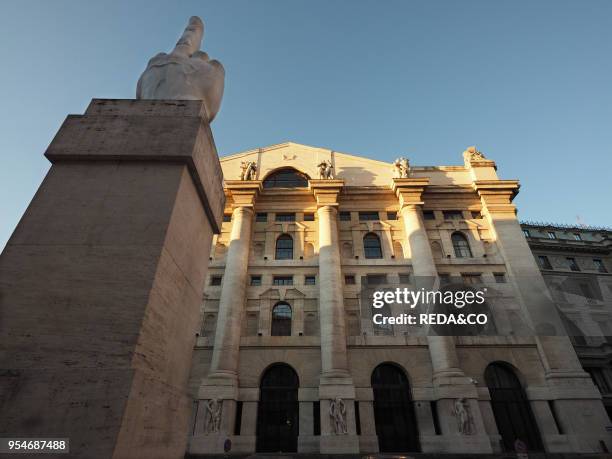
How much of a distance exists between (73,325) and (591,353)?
3774 cm

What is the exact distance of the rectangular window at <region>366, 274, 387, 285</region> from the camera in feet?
83.7

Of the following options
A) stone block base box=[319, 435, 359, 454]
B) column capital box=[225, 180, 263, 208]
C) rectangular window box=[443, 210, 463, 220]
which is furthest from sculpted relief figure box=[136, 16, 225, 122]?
rectangular window box=[443, 210, 463, 220]

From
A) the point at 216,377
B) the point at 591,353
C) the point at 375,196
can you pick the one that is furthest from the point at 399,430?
the point at 591,353

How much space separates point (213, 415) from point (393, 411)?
10.8 meters

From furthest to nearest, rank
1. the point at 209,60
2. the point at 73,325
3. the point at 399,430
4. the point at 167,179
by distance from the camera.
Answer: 1. the point at 399,430
2. the point at 209,60
3. the point at 167,179
4. the point at 73,325

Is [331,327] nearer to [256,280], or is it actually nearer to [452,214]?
[256,280]

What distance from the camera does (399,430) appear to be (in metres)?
20.2

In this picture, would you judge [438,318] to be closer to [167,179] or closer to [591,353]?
[591,353]

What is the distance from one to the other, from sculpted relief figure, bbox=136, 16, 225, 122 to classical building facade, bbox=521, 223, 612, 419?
35.4 metres

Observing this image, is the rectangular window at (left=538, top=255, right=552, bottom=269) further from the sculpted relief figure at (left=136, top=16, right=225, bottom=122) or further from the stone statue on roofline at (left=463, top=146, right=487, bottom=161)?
the sculpted relief figure at (left=136, top=16, right=225, bottom=122)

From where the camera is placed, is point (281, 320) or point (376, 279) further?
point (376, 279)

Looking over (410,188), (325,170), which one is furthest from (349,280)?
(325,170)

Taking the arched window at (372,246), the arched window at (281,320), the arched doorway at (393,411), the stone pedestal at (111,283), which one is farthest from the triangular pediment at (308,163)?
the stone pedestal at (111,283)

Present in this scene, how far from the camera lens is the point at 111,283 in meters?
4.18
